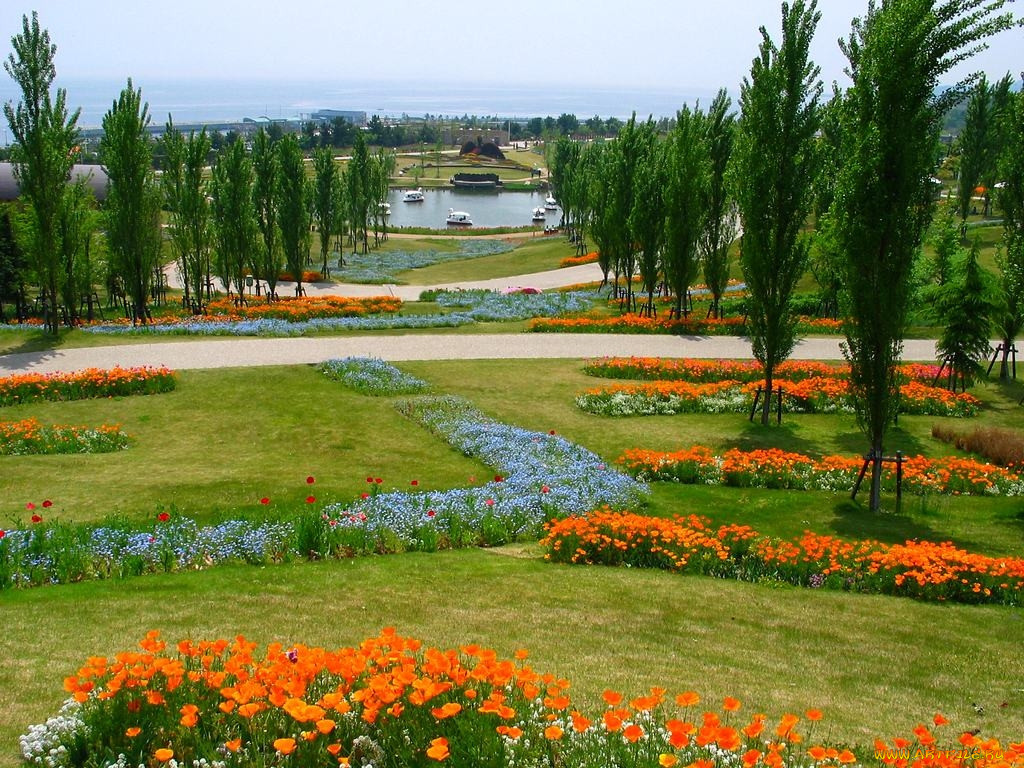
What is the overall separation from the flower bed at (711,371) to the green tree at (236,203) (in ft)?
81.3

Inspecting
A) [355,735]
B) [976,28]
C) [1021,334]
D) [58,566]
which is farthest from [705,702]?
[1021,334]

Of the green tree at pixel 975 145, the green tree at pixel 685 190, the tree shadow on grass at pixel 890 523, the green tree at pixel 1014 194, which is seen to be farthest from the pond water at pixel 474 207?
the tree shadow on grass at pixel 890 523

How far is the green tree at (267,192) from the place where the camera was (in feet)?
143

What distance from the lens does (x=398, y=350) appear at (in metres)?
28.0

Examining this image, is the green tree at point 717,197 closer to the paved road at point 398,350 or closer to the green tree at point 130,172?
the paved road at point 398,350

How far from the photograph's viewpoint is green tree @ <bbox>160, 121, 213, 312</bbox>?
4069 cm

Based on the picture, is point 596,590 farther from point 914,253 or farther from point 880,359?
point 914,253

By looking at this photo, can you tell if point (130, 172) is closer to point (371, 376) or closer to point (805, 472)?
point (371, 376)

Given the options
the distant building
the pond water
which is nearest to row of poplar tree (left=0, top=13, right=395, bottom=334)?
the distant building

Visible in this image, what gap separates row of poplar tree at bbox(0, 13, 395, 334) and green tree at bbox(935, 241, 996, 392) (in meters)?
28.7

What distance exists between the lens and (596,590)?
1084 centimetres

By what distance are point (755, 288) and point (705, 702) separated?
1473 centimetres

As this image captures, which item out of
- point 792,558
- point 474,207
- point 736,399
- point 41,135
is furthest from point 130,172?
point 474,207

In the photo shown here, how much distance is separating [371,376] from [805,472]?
39.5ft
